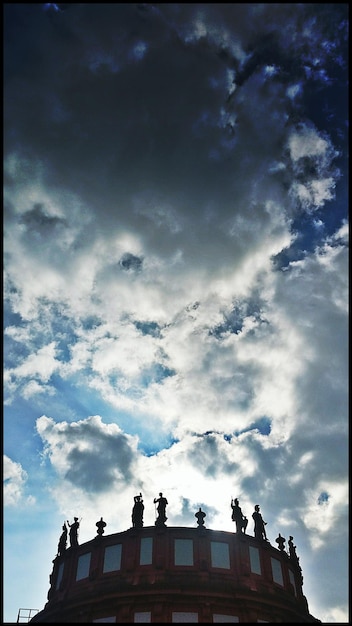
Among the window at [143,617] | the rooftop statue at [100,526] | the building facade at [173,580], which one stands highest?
the rooftop statue at [100,526]

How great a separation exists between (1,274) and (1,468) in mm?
3943

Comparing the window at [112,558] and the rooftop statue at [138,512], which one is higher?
the rooftop statue at [138,512]

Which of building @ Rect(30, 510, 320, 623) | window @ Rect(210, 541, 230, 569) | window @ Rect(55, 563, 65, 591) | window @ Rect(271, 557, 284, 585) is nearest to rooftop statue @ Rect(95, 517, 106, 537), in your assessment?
building @ Rect(30, 510, 320, 623)

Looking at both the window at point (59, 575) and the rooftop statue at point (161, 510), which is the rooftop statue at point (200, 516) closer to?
the rooftop statue at point (161, 510)

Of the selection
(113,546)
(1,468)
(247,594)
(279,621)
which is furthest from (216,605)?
(1,468)

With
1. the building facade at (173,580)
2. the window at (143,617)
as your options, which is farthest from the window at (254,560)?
the window at (143,617)

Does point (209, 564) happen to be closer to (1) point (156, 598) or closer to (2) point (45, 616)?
(1) point (156, 598)

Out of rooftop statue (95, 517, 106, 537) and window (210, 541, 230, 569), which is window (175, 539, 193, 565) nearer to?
window (210, 541, 230, 569)

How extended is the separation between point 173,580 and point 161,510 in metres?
5.88

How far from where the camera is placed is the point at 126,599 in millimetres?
31719

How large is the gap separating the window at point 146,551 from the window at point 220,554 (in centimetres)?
468

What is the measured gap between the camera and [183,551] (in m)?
34.8

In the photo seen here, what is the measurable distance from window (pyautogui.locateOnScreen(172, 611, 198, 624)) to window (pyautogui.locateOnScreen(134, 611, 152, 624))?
1636 mm

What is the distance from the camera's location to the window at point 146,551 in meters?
34.2
